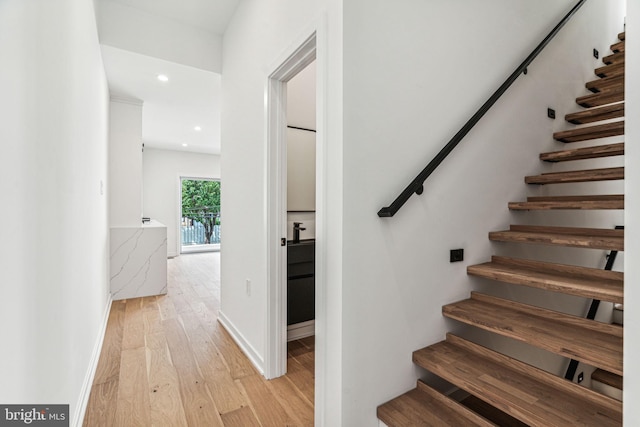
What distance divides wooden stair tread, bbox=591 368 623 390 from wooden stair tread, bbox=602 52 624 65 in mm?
3011

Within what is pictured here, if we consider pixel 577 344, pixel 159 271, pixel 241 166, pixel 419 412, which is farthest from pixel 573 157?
pixel 159 271

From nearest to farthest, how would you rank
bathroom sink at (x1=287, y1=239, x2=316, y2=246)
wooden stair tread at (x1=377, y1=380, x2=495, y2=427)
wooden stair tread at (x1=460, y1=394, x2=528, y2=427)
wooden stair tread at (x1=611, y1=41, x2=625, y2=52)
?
wooden stair tread at (x1=377, y1=380, x2=495, y2=427) < wooden stair tread at (x1=460, y1=394, x2=528, y2=427) < bathroom sink at (x1=287, y1=239, x2=316, y2=246) < wooden stair tread at (x1=611, y1=41, x2=625, y2=52)

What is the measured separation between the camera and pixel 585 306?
2.53 meters

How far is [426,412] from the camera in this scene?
1.43 metres

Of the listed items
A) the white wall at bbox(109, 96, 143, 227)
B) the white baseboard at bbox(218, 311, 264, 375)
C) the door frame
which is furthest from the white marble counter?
the door frame

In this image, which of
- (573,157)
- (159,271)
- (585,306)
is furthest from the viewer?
(159,271)

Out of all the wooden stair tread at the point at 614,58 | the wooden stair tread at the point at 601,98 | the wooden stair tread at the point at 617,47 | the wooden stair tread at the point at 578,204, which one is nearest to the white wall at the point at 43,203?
the wooden stair tread at the point at 578,204

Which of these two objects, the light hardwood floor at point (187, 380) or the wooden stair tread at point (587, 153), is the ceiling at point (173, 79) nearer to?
the light hardwood floor at point (187, 380)

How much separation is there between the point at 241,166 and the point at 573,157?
99.7 inches

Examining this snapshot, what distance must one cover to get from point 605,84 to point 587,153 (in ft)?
4.72

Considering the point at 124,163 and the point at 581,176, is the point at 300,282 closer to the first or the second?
the point at 581,176

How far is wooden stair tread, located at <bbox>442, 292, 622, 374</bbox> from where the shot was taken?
3.92 ft

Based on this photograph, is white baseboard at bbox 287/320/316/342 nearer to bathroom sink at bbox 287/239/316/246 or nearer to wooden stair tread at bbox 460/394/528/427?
bathroom sink at bbox 287/239/316/246

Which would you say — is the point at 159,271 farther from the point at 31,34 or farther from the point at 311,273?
the point at 31,34
